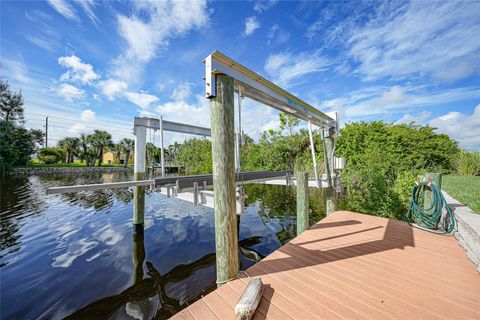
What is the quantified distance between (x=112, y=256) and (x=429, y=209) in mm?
7479

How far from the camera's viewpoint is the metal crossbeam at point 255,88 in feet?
7.59

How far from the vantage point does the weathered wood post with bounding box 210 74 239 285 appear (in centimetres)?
238

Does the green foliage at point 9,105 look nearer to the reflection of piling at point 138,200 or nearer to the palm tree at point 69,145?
A: the palm tree at point 69,145

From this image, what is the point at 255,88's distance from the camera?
121 inches

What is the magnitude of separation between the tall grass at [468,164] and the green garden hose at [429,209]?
11631 mm

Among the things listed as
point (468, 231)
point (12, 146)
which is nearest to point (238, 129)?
point (468, 231)

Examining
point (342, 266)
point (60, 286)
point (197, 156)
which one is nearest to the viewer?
point (342, 266)

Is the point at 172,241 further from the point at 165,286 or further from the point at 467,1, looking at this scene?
the point at 467,1

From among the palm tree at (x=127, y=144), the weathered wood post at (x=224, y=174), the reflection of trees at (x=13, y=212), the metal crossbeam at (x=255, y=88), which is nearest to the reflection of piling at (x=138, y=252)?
the weathered wood post at (x=224, y=174)

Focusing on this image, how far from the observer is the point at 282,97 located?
3746 millimetres

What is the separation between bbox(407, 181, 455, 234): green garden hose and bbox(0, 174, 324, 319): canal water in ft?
10.5

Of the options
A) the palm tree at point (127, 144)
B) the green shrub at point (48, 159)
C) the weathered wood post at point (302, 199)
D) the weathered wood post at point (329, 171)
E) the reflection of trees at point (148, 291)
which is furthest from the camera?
the palm tree at point (127, 144)

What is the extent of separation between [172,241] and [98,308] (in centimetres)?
243

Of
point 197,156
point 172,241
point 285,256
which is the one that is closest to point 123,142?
point 197,156
